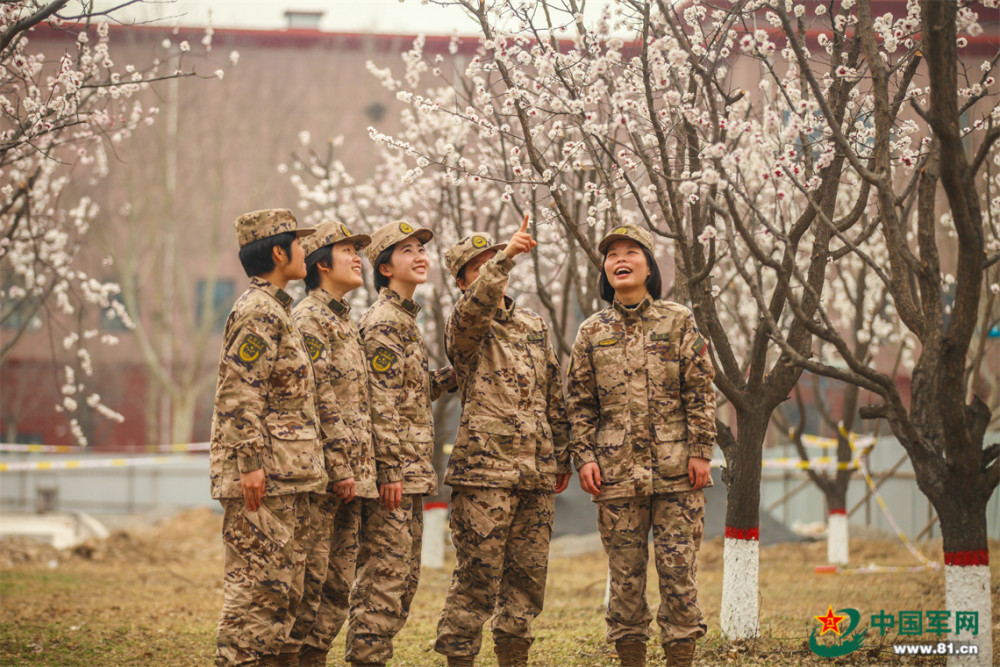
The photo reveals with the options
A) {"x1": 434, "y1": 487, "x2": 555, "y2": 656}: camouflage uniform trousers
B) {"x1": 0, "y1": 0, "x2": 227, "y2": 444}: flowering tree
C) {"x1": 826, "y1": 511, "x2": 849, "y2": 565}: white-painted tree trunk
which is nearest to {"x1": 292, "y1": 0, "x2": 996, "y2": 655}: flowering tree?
{"x1": 434, "y1": 487, "x2": 555, "y2": 656}: camouflage uniform trousers

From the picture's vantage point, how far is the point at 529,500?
498 cm

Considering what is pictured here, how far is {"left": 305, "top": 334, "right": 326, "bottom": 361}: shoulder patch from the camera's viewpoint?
4.86m

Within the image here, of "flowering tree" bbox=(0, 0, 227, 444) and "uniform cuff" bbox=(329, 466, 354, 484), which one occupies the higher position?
A: "flowering tree" bbox=(0, 0, 227, 444)

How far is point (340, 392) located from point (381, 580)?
91cm

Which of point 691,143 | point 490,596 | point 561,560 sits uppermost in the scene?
point 691,143

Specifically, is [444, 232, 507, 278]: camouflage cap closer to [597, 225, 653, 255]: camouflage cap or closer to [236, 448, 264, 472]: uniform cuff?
[597, 225, 653, 255]: camouflage cap

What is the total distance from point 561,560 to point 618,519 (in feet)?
30.4

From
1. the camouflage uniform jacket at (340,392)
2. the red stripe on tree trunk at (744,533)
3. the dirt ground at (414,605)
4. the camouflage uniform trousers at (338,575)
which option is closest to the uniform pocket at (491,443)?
the camouflage uniform jacket at (340,392)

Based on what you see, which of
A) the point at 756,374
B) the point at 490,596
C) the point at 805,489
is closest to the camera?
the point at 490,596

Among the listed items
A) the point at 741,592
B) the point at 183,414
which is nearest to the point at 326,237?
the point at 741,592

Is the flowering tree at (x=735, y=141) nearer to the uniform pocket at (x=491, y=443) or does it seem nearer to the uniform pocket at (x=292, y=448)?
the uniform pocket at (x=491, y=443)

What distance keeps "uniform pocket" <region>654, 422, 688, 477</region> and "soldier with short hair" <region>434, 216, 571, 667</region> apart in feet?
1.66

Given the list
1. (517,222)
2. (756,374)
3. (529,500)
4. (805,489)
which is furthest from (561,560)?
(529,500)

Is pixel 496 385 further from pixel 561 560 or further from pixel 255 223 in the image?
pixel 561 560
